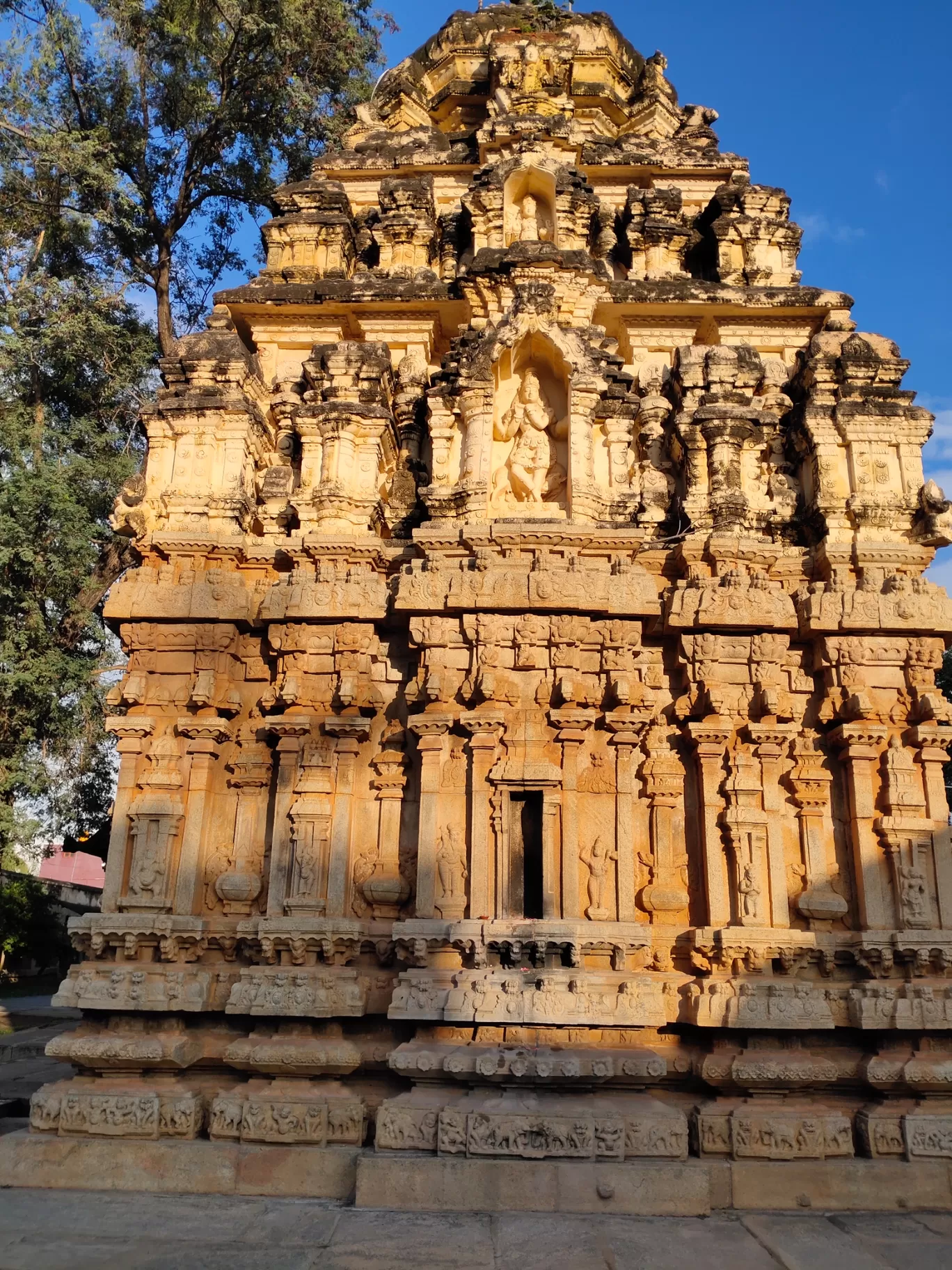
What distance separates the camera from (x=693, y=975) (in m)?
7.97

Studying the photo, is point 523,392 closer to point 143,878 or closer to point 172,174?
point 143,878

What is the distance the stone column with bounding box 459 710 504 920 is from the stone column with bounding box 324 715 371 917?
995 millimetres

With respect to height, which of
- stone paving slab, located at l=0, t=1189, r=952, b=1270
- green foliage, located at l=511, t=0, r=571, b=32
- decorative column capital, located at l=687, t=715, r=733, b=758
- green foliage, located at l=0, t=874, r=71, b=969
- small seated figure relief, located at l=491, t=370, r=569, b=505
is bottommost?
stone paving slab, located at l=0, t=1189, r=952, b=1270

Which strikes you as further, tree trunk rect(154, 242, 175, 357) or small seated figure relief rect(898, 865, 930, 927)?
tree trunk rect(154, 242, 175, 357)

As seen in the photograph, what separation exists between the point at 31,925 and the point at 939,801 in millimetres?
19253

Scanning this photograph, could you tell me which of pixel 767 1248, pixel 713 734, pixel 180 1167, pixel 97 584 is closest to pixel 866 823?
pixel 713 734

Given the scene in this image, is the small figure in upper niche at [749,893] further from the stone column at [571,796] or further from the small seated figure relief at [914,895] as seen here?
the stone column at [571,796]

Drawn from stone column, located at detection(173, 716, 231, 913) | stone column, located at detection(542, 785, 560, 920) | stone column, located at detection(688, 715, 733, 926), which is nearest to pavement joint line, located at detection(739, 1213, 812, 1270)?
stone column, located at detection(688, 715, 733, 926)

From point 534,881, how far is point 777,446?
5.38 m

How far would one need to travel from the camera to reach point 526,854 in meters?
8.18

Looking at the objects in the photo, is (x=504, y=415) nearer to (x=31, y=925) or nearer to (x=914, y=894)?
(x=914, y=894)

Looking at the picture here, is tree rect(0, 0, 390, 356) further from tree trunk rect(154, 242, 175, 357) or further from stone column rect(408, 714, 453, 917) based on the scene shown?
stone column rect(408, 714, 453, 917)

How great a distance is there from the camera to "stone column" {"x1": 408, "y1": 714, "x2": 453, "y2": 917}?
7.94m

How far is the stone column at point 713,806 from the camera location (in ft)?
26.5
